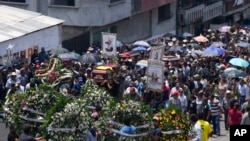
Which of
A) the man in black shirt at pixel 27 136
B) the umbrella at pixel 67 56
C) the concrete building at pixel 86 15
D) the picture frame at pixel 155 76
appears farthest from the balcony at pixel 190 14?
the man in black shirt at pixel 27 136

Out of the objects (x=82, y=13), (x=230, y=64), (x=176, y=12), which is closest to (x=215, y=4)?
(x=176, y=12)

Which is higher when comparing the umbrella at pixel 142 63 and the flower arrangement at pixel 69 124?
the umbrella at pixel 142 63

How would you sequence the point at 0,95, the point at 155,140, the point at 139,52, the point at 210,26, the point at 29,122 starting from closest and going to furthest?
the point at 155,140
the point at 29,122
the point at 0,95
the point at 139,52
the point at 210,26

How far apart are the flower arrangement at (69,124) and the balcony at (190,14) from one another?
39626 millimetres

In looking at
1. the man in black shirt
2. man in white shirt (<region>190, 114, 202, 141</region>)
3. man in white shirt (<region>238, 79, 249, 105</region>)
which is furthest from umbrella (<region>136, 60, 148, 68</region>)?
the man in black shirt

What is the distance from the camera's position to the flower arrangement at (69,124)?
23766 millimetres

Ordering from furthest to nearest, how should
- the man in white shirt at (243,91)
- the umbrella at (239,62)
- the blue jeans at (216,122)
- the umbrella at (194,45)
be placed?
the umbrella at (194,45) < the umbrella at (239,62) < the man in white shirt at (243,91) < the blue jeans at (216,122)

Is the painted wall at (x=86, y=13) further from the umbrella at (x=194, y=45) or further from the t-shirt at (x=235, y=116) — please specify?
the t-shirt at (x=235, y=116)

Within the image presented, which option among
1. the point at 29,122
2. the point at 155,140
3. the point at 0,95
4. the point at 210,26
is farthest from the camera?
the point at 210,26

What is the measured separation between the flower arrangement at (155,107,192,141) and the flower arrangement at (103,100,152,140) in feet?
0.97

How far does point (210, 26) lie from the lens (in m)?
67.6

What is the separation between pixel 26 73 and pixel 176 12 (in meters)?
30.6

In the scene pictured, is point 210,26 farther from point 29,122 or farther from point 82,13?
point 29,122

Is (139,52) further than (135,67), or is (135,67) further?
(139,52)
